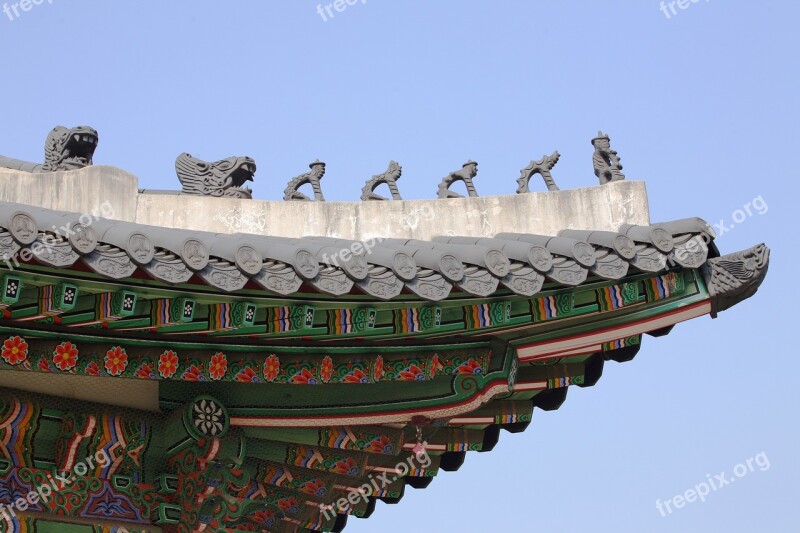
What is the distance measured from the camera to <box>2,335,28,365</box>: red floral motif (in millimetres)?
6195

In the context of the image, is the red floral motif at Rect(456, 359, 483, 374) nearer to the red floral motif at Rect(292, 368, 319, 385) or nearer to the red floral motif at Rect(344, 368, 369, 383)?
the red floral motif at Rect(344, 368, 369, 383)

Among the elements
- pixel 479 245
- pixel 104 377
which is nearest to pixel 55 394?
pixel 104 377

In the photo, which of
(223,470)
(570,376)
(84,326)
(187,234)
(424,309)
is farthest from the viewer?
(570,376)

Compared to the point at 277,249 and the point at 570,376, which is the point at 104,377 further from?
the point at 570,376

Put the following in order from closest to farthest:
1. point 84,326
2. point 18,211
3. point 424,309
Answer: point 18,211, point 84,326, point 424,309

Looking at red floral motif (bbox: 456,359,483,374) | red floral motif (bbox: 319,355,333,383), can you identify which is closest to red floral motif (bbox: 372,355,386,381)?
red floral motif (bbox: 319,355,333,383)

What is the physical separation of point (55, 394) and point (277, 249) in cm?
168

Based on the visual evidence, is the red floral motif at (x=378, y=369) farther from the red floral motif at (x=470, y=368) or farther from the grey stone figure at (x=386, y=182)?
the grey stone figure at (x=386, y=182)

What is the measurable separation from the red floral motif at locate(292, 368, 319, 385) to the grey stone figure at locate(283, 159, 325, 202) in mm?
1382

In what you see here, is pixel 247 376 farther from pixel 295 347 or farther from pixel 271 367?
pixel 295 347

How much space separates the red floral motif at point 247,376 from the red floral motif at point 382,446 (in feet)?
3.33

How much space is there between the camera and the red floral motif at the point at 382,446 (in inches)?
300

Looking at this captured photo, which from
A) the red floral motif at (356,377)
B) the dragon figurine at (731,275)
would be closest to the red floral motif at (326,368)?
the red floral motif at (356,377)

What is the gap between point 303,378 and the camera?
694cm
